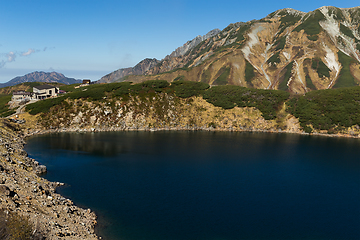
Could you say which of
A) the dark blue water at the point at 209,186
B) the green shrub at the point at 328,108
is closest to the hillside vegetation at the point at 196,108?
the green shrub at the point at 328,108

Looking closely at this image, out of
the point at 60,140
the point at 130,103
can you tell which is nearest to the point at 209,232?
the point at 60,140

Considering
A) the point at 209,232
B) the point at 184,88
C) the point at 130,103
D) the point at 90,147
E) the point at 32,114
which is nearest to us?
the point at 209,232

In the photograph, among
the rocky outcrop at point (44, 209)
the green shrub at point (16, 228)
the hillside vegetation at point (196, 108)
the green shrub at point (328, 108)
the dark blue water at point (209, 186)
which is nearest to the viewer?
the green shrub at point (16, 228)

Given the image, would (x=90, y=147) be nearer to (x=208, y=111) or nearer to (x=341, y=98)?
(x=208, y=111)

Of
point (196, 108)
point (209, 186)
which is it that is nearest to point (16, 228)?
point (209, 186)

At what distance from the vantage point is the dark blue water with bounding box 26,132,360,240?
35469 mm

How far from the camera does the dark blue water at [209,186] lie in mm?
35469

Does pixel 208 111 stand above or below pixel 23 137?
above

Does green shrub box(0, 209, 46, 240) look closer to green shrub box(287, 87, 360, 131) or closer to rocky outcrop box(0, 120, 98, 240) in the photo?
rocky outcrop box(0, 120, 98, 240)

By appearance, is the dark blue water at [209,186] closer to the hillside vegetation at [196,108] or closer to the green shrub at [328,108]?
the hillside vegetation at [196,108]

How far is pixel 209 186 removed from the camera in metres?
50.0

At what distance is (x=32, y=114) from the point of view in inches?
4284

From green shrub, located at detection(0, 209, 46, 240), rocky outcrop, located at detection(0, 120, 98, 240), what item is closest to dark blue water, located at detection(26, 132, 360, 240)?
rocky outcrop, located at detection(0, 120, 98, 240)

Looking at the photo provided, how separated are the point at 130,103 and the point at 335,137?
103 m
